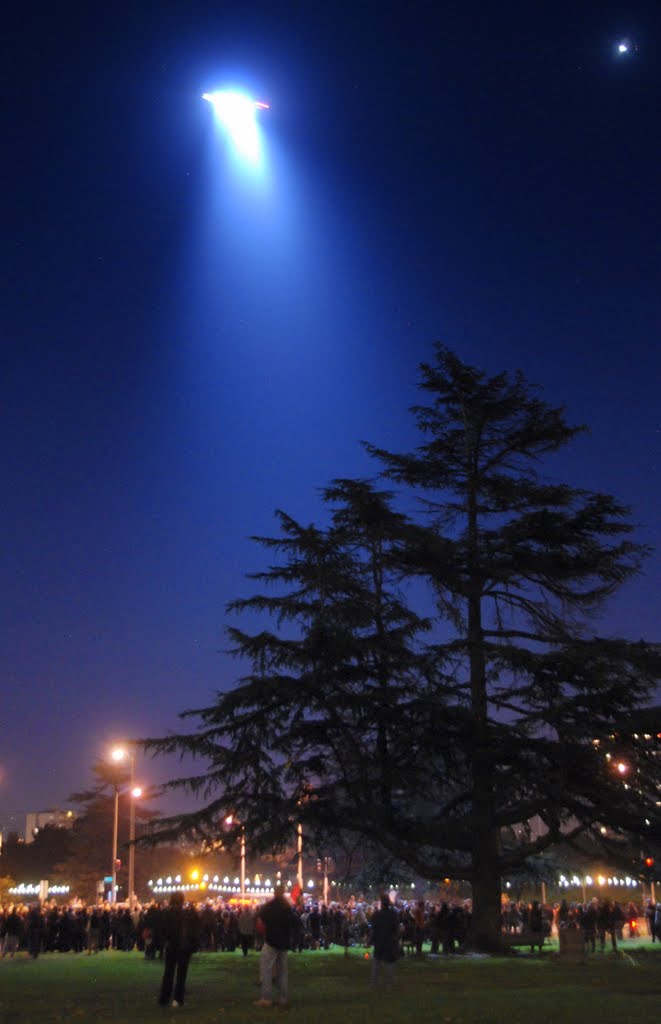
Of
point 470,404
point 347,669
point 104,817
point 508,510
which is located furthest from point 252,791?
point 104,817

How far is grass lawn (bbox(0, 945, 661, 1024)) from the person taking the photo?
41.2 ft

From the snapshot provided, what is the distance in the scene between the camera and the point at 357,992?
1678cm

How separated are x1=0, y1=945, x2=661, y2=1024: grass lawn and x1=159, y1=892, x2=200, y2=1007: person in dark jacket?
28 cm

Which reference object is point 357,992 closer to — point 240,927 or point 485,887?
point 485,887

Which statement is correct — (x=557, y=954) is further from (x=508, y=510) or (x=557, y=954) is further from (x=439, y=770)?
(x=508, y=510)

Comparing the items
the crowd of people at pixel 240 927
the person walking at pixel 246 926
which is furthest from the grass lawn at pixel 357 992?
the crowd of people at pixel 240 927

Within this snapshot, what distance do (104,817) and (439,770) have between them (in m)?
61.3

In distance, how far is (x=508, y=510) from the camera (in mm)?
32781

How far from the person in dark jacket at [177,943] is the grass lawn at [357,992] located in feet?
0.91

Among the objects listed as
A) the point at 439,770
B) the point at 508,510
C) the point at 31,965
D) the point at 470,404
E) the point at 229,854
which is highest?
the point at 470,404

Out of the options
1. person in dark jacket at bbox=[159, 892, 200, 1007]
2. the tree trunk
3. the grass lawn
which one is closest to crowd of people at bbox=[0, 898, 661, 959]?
the tree trunk

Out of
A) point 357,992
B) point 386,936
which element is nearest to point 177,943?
point 357,992

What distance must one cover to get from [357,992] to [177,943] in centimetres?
412

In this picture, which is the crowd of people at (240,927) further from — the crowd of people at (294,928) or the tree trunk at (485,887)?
the tree trunk at (485,887)
